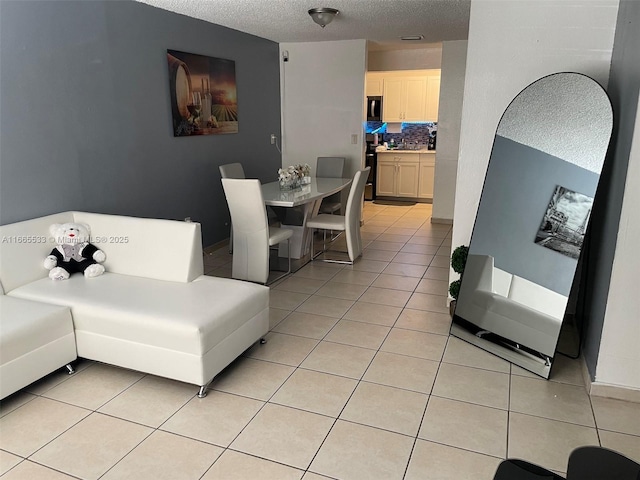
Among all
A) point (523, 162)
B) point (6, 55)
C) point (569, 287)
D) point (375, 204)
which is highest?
point (6, 55)

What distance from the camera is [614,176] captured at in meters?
2.51

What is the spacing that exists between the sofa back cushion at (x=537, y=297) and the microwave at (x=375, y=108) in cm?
598

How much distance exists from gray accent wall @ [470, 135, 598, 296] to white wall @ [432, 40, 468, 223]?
3184 mm

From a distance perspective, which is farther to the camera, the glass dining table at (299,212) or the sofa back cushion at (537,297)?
the glass dining table at (299,212)

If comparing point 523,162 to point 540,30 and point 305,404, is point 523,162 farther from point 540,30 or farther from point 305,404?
point 305,404

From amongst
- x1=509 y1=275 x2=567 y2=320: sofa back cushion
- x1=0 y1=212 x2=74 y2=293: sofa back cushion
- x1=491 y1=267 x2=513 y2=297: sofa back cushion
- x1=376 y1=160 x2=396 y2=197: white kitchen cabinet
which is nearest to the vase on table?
x1=0 y1=212 x2=74 y2=293: sofa back cushion

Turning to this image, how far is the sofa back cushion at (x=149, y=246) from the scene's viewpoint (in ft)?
9.70

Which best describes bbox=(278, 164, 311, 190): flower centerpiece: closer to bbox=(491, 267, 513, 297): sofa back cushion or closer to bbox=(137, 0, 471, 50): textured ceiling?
bbox=(137, 0, 471, 50): textured ceiling

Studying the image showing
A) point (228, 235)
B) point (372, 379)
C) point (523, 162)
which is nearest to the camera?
point (372, 379)

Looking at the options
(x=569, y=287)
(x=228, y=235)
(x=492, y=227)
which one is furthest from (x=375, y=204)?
(x=569, y=287)

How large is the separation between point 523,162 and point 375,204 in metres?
5.23

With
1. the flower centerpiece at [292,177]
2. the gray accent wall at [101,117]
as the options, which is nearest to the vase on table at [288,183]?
the flower centerpiece at [292,177]

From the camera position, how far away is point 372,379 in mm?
2623

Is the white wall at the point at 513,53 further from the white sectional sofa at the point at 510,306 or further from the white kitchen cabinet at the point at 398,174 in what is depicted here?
the white kitchen cabinet at the point at 398,174
